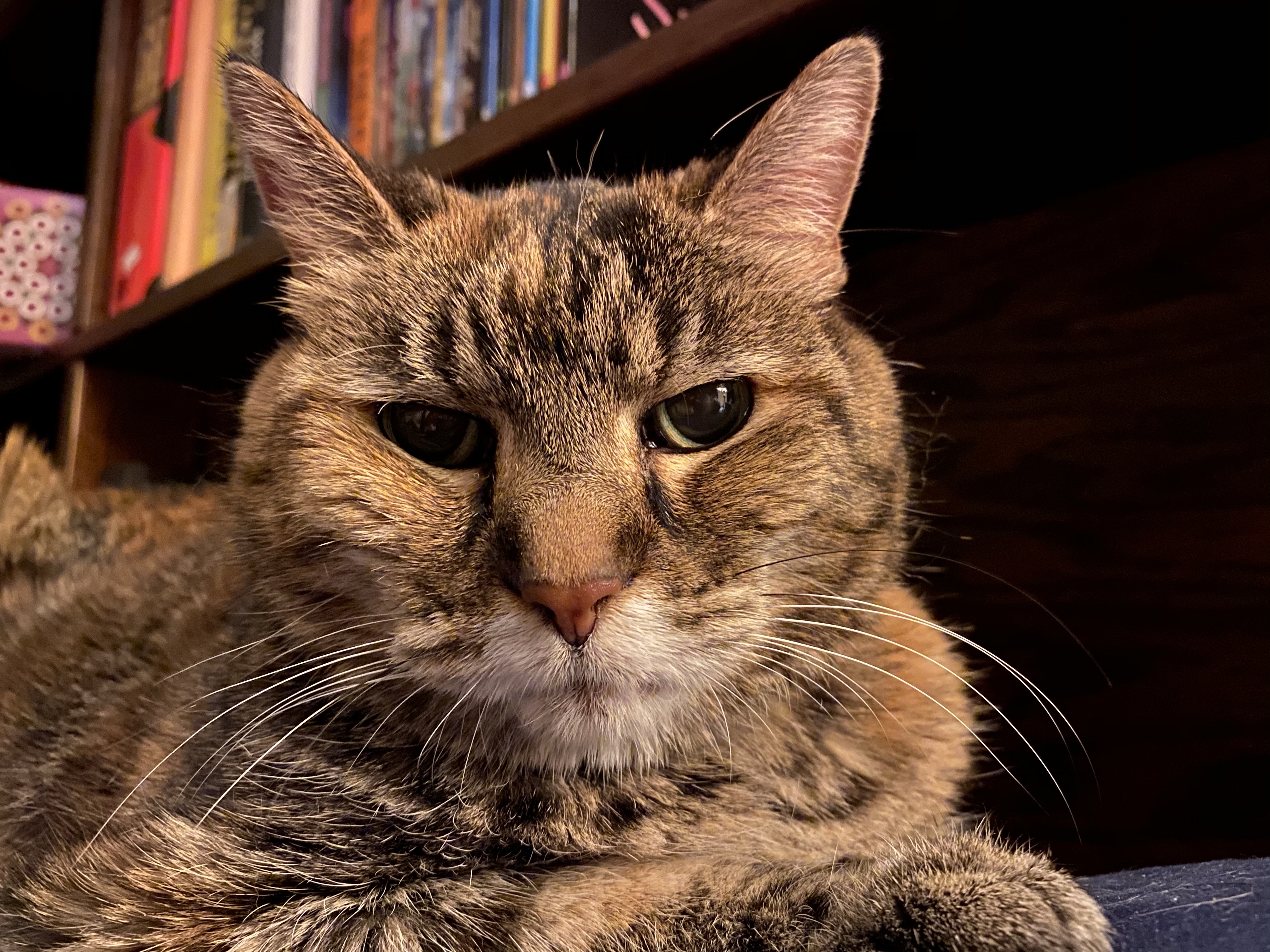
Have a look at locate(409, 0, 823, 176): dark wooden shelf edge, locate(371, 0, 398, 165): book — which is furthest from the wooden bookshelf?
locate(371, 0, 398, 165): book

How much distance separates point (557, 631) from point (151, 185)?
167 centimetres

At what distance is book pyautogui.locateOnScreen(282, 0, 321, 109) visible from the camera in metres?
1.60

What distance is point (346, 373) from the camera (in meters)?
0.80

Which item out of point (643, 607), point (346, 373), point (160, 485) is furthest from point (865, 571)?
point (160, 485)

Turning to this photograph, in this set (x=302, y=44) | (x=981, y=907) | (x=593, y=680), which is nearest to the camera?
(x=981, y=907)

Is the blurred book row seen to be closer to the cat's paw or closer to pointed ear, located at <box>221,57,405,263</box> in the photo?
pointed ear, located at <box>221,57,405,263</box>

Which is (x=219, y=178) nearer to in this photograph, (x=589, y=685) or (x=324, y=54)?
(x=324, y=54)

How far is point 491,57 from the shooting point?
1322 millimetres

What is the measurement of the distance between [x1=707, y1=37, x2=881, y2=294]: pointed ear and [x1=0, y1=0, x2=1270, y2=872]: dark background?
0.40 ft

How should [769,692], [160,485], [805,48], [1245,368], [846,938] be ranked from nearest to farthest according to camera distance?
[846,938] → [769,692] → [805,48] → [1245,368] → [160,485]

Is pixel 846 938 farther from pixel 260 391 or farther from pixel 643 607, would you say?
pixel 260 391

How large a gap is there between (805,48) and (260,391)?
2.12ft

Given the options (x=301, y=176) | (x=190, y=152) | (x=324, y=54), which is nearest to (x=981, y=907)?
(x=301, y=176)

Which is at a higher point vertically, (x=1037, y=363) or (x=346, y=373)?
(x=1037, y=363)
